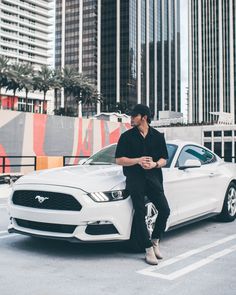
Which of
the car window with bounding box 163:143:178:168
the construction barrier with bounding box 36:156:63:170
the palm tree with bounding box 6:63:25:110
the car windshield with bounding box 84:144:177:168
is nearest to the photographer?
the car window with bounding box 163:143:178:168

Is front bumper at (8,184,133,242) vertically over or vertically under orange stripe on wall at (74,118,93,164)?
under

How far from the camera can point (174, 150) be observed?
6.52 m

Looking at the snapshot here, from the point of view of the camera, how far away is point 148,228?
17.6 ft

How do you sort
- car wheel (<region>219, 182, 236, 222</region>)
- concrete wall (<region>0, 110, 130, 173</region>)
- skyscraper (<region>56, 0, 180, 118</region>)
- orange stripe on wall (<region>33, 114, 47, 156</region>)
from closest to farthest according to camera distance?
car wheel (<region>219, 182, 236, 222</region>), concrete wall (<region>0, 110, 130, 173</region>), orange stripe on wall (<region>33, 114, 47, 156</region>), skyscraper (<region>56, 0, 180, 118</region>)

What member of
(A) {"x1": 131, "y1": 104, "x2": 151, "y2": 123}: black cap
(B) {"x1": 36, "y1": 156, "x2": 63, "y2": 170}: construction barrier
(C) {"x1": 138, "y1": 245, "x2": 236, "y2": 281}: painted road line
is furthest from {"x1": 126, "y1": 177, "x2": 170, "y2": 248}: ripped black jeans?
(B) {"x1": 36, "y1": 156, "x2": 63, "y2": 170}: construction barrier

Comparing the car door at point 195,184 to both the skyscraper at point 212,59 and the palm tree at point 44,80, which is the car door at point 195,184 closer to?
the palm tree at point 44,80

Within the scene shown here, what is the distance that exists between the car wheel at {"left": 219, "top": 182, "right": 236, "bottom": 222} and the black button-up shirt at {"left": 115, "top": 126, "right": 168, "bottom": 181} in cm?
280

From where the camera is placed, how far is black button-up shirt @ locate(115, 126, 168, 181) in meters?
4.98

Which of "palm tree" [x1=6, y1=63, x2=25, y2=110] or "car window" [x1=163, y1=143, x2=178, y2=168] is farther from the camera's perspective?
"palm tree" [x1=6, y1=63, x2=25, y2=110]

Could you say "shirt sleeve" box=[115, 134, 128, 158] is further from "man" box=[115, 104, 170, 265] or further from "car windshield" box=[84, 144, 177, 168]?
"car windshield" box=[84, 144, 177, 168]

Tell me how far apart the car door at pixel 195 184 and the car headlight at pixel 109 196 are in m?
1.04

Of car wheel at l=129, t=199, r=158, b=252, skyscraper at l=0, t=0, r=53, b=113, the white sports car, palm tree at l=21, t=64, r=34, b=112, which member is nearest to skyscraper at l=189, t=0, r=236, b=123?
skyscraper at l=0, t=0, r=53, b=113

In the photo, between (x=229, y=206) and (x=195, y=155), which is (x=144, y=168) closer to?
(x=195, y=155)

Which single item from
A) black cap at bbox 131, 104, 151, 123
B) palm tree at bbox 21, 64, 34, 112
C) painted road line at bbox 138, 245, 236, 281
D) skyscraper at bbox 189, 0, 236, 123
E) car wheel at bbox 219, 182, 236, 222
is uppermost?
skyscraper at bbox 189, 0, 236, 123
